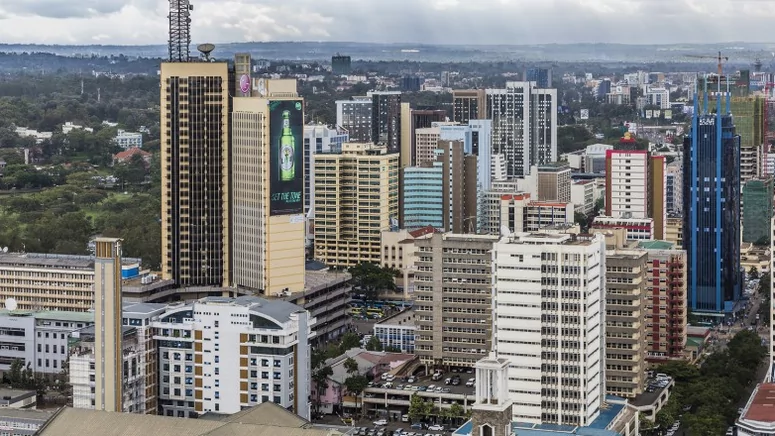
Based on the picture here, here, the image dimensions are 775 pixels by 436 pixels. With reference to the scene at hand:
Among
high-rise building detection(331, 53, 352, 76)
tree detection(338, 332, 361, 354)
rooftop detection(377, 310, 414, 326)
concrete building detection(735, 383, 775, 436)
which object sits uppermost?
high-rise building detection(331, 53, 352, 76)

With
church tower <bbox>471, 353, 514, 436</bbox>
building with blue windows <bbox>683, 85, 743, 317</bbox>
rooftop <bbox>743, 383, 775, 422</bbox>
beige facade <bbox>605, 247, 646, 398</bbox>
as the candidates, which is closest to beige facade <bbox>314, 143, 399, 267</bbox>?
building with blue windows <bbox>683, 85, 743, 317</bbox>

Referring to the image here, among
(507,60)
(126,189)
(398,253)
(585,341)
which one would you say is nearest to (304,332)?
(585,341)

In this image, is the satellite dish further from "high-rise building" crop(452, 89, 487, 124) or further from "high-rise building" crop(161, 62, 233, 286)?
"high-rise building" crop(452, 89, 487, 124)

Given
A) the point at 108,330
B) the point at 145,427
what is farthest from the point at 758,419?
the point at 108,330

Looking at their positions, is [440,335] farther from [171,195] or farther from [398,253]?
[398,253]

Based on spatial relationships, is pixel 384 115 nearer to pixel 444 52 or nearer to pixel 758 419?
pixel 444 52

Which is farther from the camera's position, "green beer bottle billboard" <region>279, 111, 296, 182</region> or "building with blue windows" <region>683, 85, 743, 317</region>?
"building with blue windows" <region>683, 85, 743, 317</region>

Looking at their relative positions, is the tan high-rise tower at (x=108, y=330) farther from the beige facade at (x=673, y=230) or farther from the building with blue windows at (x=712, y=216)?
the beige facade at (x=673, y=230)
